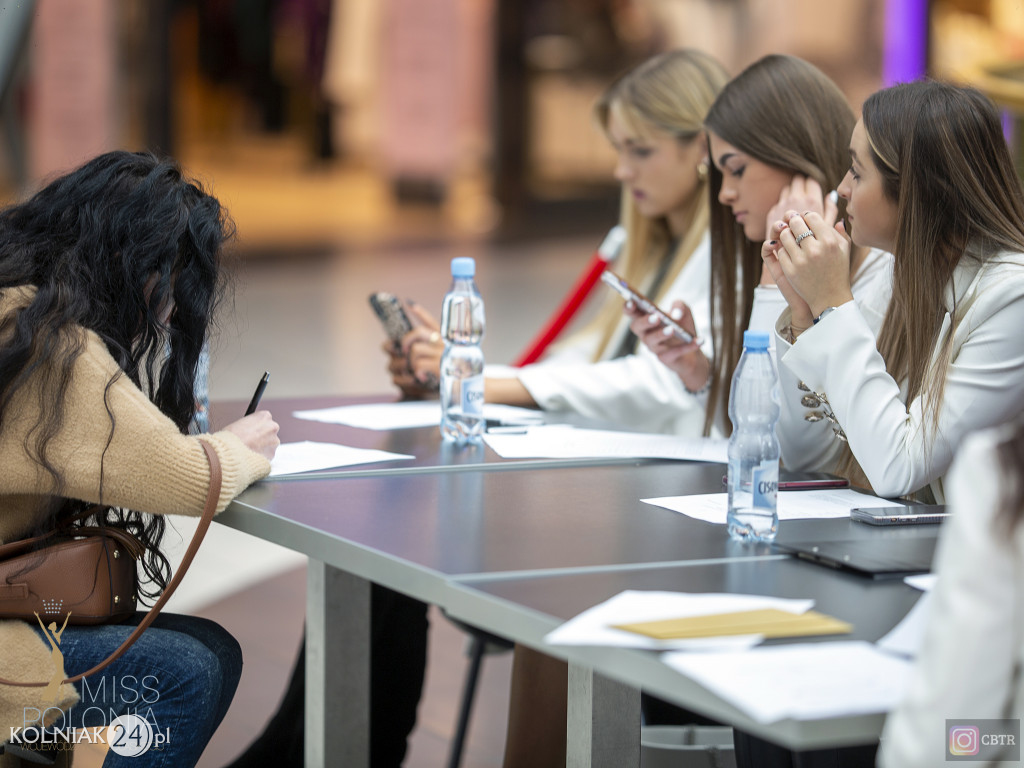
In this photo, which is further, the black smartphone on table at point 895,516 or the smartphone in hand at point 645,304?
the smartphone in hand at point 645,304

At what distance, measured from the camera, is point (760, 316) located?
241cm

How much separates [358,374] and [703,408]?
12.1 ft

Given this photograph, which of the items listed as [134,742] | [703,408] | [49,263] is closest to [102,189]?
[49,263]

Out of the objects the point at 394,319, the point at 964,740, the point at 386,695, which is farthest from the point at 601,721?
the point at 394,319

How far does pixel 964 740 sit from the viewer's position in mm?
1127

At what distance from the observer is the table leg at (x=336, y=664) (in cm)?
223

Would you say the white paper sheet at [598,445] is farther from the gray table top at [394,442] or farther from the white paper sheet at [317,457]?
the white paper sheet at [317,457]

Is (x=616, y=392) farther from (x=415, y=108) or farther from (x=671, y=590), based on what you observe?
(x=415, y=108)

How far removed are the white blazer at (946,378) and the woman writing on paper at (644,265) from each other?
33.7 inches

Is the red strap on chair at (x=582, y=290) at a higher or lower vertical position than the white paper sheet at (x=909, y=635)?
higher

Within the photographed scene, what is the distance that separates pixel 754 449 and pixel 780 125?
1089mm

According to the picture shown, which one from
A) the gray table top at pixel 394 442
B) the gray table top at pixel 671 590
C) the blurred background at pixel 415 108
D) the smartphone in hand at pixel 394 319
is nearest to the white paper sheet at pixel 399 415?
the gray table top at pixel 394 442

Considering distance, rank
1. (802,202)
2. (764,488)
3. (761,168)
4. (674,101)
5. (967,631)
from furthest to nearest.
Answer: (674,101), (761,168), (802,202), (764,488), (967,631)

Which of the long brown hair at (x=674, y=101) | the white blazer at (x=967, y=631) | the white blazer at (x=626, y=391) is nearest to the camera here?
the white blazer at (x=967, y=631)
